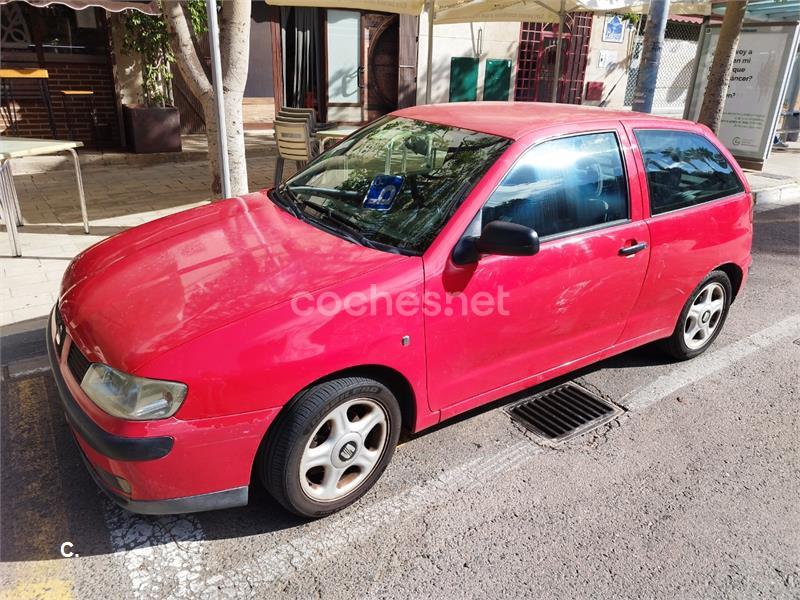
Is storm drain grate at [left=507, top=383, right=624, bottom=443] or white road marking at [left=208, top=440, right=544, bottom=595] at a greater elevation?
storm drain grate at [left=507, top=383, right=624, bottom=443]

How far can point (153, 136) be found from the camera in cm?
961

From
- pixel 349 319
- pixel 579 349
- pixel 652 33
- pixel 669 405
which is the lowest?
pixel 669 405

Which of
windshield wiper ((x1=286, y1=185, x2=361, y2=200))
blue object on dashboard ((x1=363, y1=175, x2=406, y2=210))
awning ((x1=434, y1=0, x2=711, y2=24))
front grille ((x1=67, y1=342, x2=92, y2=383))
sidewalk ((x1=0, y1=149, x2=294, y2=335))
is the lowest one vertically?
sidewalk ((x1=0, y1=149, x2=294, y2=335))

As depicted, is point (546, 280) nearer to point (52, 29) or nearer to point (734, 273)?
point (734, 273)

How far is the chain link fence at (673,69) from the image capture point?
1691 centimetres

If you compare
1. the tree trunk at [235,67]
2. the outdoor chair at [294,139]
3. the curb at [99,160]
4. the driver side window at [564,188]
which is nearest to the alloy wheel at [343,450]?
the driver side window at [564,188]

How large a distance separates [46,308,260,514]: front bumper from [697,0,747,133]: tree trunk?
988 centimetres

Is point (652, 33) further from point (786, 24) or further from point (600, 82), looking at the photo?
point (600, 82)

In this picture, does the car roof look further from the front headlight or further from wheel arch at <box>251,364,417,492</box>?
the front headlight

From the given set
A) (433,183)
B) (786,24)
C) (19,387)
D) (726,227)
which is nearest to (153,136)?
(19,387)

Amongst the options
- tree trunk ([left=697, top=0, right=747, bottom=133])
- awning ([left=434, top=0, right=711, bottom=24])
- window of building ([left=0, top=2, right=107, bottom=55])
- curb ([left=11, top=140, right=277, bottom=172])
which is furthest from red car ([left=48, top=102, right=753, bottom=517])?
window of building ([left=0, top=2, right=107, bottom=55])

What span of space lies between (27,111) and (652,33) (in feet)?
29.4

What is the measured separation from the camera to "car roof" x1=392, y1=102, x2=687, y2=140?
323cm

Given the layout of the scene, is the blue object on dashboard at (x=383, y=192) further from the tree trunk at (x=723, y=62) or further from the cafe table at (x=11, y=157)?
the tree trunk at (x=723, y=62)
